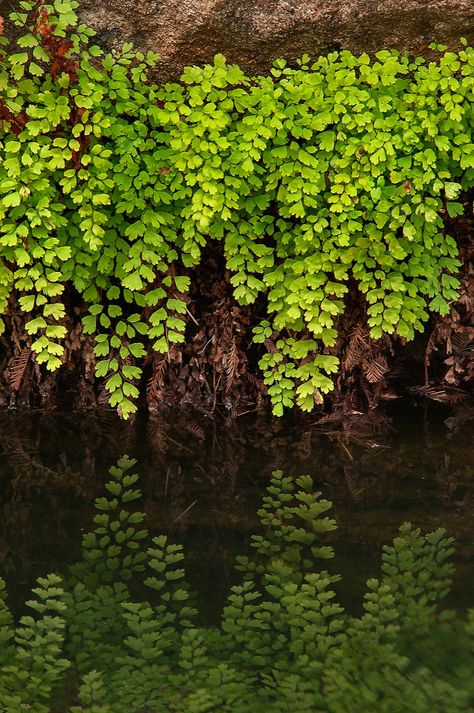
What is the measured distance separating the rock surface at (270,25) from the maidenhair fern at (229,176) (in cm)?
12

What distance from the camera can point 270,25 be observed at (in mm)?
5168

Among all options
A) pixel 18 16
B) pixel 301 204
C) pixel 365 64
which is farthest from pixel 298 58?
pixel 18 16

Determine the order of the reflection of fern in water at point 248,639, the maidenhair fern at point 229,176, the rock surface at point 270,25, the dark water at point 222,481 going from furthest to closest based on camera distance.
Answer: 1. the rock surface at point 270,25
2. the maidenhair fern at point 229,176
3. the dark water at point 222,481
4. the reflection of fern in water at point 248,639

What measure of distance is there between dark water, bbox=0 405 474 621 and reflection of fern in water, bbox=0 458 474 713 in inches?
3.5

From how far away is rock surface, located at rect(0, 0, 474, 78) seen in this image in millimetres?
5117

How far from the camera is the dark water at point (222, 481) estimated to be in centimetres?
425

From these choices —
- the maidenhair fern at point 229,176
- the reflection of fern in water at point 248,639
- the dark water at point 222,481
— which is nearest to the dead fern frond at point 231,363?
the dark water at point 222,481

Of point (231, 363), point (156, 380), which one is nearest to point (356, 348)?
point (231, 363)

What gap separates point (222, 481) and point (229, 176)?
1454 millimetres

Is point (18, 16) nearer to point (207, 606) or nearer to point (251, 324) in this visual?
point (251, 324)

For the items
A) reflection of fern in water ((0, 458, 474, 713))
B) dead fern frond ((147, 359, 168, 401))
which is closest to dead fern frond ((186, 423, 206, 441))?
dead fern frond ((147, 359, 168, 401))

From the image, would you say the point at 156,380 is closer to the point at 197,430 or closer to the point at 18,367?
the point at 197,430

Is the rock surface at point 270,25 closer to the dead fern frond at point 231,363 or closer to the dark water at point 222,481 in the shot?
the dead fern frond at point 231,363

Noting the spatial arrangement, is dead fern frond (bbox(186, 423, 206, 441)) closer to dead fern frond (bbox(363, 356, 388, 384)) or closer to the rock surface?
dead fern frond (bbox(363, 356, 388, 384))
